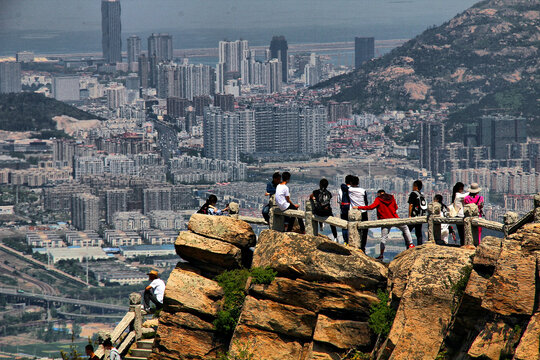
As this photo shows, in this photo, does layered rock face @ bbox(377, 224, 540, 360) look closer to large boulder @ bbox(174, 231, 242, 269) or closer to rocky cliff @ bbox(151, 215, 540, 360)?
rocky cliff @ bbox(151, 215, 540, 360)

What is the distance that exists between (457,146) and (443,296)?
18754 centimetres

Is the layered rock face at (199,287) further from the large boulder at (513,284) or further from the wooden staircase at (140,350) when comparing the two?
the large boulder at (513,284)

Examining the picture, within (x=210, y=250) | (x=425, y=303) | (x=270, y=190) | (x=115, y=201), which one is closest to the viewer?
(x=425, y=303)

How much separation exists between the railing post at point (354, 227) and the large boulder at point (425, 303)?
1138 mm

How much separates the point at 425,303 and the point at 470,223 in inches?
48.3

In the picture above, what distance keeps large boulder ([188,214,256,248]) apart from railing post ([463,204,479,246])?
7.34ft

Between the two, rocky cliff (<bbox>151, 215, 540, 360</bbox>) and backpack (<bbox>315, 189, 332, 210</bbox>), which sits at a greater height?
backpack (<bbox>315, 189, 332, 210</bbox>)

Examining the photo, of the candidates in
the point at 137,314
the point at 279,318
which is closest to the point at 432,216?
the point at 279,318

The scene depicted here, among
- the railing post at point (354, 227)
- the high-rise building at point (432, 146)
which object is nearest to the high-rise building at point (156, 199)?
the high-rise building at point (432, 146)

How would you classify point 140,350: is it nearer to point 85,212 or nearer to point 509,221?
point 509,221

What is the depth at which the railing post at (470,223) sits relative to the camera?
10141 mm

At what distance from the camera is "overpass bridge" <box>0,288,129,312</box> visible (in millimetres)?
109250

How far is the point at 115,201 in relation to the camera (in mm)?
161000

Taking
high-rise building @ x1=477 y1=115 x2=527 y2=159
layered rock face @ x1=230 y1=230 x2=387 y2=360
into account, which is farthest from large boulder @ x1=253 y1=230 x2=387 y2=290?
high-rise building @ x1=477 y1=115 x2=527 y2=159
